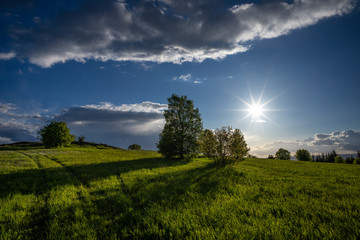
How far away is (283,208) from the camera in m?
5.06

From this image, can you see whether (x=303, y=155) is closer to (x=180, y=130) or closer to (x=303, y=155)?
(x=303, y=155)

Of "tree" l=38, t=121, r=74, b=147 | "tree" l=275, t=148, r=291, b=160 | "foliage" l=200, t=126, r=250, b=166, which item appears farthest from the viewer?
"tree" l=275, t=148, r=291, b=160

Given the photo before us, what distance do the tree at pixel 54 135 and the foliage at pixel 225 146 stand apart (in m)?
68.6

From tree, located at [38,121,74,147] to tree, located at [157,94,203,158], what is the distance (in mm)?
56603

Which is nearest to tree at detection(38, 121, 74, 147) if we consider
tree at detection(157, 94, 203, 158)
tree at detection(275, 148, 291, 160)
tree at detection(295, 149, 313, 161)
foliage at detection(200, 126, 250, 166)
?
tree at detection(157, 94, 203, 158)

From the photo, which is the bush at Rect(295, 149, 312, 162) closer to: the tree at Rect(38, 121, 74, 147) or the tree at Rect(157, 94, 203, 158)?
the tree at Rect(157, 94, 203, 158)

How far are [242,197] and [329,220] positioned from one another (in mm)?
2709

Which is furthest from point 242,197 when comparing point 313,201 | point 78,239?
point 78,239

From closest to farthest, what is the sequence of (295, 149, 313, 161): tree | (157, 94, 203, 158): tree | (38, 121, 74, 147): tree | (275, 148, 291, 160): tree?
(157, 94, 203, 158): tree → (38, 121, 74, 147): tree → (295, 149, 313, 161): tree → (275, 148, 291, 160): tree

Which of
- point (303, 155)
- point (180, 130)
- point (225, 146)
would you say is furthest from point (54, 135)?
point (303, 155)

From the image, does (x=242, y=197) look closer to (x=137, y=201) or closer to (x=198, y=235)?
(x=198, y=235)

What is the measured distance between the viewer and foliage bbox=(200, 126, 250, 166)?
50.7 feet

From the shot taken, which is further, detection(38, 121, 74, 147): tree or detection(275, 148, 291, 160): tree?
detection(275, 148, 291, 160): tree

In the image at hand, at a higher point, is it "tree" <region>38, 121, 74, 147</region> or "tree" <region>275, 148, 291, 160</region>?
"tree" <region>38, 121, 74, 147</region>
